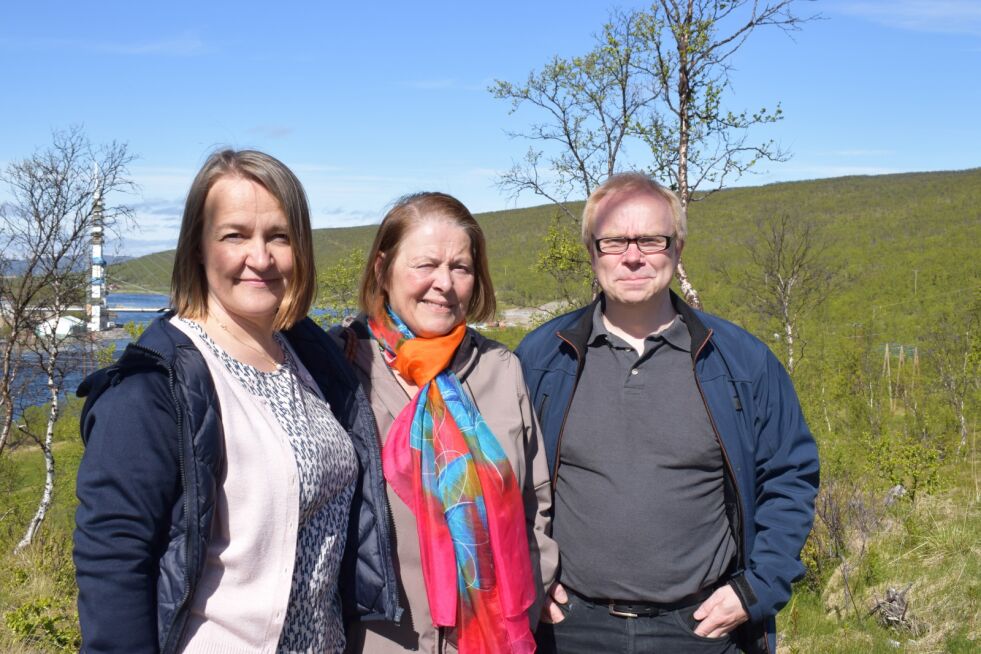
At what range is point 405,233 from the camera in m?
2.72

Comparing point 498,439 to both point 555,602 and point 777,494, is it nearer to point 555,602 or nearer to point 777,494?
point 555,602

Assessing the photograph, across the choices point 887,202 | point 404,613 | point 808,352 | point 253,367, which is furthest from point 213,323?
point 887,202

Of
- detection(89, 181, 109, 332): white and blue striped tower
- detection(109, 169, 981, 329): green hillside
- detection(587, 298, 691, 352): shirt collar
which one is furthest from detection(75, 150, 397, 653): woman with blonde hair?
detection(109, 169, 981, 329): green hillside

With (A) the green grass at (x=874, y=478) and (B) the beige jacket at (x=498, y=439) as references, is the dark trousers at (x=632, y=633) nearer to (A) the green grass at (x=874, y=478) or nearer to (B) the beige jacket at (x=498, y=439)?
(B) the beige jacket at (x=498, y=439)

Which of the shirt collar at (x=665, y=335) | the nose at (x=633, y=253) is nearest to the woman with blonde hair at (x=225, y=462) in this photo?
the shirt collar at (x=665, y=335)

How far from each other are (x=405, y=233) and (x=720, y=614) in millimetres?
1691

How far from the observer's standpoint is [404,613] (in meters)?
2.48

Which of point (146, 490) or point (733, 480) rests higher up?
point (146, 490)

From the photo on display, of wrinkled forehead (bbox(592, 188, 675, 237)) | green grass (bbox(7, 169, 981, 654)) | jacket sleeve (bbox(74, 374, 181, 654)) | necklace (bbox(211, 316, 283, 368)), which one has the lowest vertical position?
green grass (bbox(7, 169, 981, 654))

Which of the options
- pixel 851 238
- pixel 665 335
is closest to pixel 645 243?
pixel 665 335

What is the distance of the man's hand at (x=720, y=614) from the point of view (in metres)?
2.72

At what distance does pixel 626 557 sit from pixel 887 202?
3174 inches

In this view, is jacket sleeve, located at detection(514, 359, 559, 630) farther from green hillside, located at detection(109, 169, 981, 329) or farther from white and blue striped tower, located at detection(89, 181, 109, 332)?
green hillside, located at detection(109, 169, 981, 329)

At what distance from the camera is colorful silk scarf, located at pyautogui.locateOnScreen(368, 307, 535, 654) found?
2.48 metres
